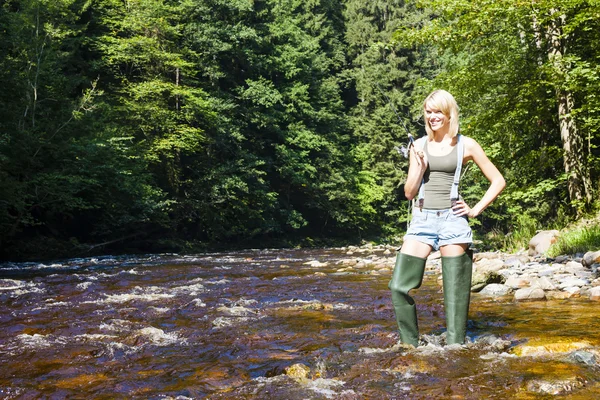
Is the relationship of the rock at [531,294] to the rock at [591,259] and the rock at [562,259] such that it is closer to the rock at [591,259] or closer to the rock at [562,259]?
the rock at [591,259]

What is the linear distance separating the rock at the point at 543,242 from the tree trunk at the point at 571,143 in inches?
37.3

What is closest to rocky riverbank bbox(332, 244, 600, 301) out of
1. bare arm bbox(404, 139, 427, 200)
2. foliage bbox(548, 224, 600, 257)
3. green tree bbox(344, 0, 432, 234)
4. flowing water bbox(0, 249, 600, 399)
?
flowing water bbox(0, 249, 600, 399)

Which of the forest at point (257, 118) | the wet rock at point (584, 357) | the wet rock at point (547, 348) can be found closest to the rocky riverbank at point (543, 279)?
the wet rock at point (547, 348)

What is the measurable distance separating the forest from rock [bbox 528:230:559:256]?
3.09ft

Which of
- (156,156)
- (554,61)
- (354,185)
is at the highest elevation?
(554,61)

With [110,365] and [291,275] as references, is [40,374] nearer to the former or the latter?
[110,365]

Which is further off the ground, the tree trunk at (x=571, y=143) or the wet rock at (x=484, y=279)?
the tree trunk at (x=571, y=143)

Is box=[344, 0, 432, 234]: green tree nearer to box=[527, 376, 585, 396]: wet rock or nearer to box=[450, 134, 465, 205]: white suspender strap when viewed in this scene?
box=[450, 134, 465, 205]: white suspender strap

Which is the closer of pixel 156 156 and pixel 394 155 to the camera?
pixel 156 156

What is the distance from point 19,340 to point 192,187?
23.3 metres

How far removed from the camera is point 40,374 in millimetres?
4363

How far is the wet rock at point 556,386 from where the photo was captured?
342cm

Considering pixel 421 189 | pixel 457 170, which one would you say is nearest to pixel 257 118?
pixel 421 189

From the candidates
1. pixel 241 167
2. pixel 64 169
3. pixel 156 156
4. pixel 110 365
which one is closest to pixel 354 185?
pixel 241 167
